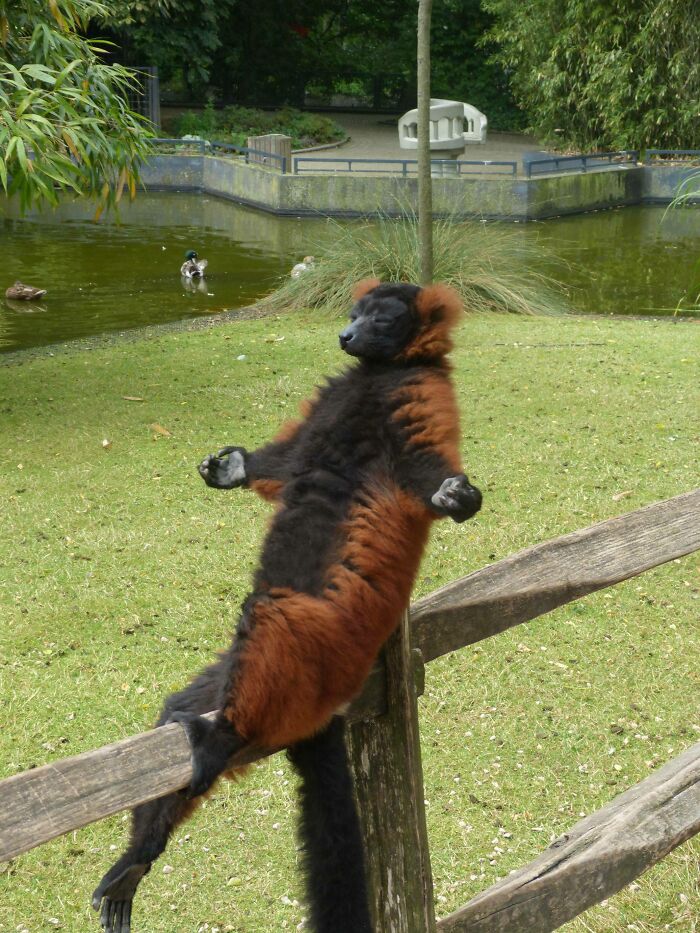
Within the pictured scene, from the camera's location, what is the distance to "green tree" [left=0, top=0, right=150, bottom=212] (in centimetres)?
705

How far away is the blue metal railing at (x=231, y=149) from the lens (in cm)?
2258

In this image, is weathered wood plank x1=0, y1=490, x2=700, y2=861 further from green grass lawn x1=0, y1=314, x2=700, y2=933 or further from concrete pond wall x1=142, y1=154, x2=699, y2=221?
concrete pond wall x1=142, y1=154, x2=699, y2=221

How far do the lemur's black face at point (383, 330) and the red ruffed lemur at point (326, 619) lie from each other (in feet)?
0.33

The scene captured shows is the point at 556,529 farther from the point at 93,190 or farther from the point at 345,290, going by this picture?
the point at 345,290

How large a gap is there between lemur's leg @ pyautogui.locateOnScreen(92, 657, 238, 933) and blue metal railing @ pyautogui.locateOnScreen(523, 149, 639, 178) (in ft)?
68.3

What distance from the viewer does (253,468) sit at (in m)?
2.85

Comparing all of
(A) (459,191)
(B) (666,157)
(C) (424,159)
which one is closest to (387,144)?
(B) (666,157)

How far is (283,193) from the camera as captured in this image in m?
22.0

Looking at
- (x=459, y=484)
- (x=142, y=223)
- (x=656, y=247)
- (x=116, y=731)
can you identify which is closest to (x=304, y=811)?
(x=459, y=484)

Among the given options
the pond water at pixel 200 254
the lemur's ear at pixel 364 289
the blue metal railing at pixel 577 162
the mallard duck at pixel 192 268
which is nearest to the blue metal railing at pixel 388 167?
the blue metal railing at pixel 577 162

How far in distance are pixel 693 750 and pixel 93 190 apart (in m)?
6.35

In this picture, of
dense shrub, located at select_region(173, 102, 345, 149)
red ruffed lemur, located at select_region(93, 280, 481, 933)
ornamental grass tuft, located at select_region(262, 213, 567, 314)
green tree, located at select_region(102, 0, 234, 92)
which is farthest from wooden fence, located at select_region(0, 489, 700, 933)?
green tree, located at select_region(102, 0, 234, 92)

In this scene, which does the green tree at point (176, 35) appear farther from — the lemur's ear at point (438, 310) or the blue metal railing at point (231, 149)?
the lemur's ear at point (438, 310)

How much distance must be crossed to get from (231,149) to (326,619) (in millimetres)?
24864
